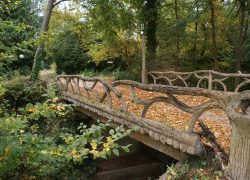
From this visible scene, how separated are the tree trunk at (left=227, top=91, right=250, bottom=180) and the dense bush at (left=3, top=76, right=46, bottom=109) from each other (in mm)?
11275

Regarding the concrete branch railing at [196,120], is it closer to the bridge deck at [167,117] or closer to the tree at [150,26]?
the bridge deck at [167,117]

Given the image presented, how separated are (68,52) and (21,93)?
897 cm

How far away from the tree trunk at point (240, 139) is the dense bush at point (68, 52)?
19423 millimetres

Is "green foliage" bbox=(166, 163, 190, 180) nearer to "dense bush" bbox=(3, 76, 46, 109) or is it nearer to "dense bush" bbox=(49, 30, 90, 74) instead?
"dense bush" bbox=(3, 76, 46, 109)

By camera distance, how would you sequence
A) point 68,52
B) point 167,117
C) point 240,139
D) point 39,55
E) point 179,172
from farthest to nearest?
1. point 68,52
2. point 39,55
3. point 167,117
4. point 179,172
5. point 240,139

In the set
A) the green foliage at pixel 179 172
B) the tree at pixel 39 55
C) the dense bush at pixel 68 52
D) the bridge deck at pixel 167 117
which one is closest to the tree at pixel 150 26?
the tree at pixel 39 55

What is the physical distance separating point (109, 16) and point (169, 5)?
15.1 feet

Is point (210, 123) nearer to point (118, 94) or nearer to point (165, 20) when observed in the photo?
point (118, 94)

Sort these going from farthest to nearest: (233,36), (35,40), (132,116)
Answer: (233,36) → (132,116) → (35,40)

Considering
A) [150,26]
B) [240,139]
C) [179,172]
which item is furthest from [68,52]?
[240,139]

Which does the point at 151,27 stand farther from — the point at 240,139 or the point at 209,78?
the point at 240,139

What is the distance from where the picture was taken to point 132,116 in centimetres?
620

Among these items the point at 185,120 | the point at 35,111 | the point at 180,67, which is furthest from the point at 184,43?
the point at 35,111

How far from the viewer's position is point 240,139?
332cm
